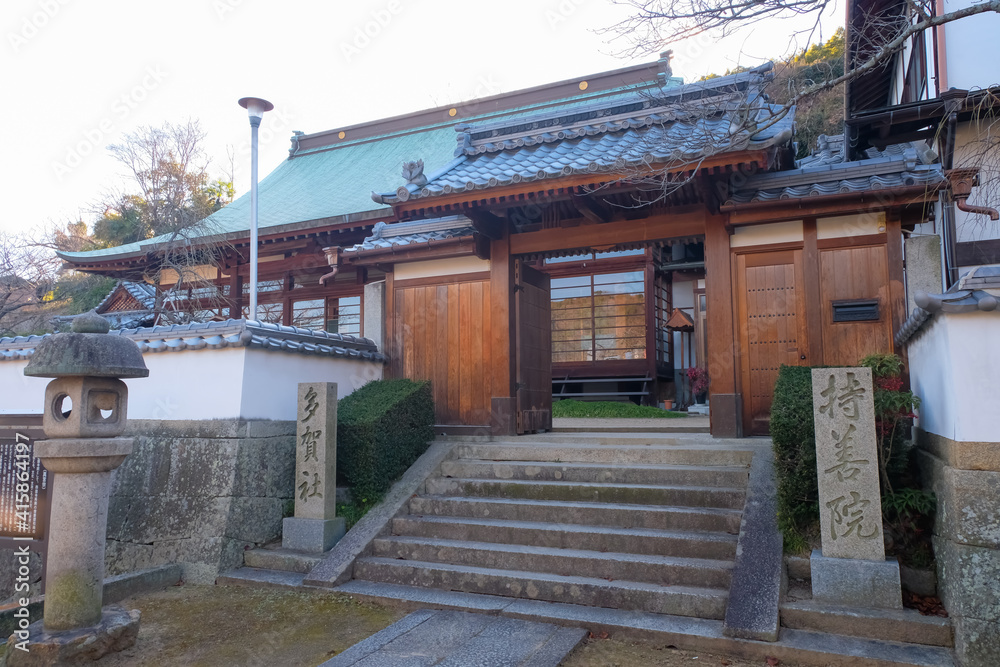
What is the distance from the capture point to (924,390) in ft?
18.6

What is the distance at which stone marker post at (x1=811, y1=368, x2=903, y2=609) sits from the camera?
456cm

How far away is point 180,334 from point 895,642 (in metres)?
7.35

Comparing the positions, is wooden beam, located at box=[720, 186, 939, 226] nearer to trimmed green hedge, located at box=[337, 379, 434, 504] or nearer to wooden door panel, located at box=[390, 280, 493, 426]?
wooden door panel, located at box=[390, 280, 493, 426]

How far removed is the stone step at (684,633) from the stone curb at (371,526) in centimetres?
33

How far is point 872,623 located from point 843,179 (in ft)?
17.1

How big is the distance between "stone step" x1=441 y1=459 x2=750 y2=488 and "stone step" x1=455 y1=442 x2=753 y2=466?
16 cm

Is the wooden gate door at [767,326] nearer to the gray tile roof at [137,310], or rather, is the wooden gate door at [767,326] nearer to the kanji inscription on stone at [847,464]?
the kanji inscription on stone at [847,464]

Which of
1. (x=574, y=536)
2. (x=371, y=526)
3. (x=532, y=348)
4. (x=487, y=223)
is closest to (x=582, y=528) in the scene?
(x=574, y=536)

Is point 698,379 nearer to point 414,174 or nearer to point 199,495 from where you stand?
Answer: point 414,174

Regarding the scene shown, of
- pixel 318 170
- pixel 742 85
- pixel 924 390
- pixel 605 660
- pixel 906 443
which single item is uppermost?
pixel 318 170

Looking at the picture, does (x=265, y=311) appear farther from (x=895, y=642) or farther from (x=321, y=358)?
(x=895, y=642)

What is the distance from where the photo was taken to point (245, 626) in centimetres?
517

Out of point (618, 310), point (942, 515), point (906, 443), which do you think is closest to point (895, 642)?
point (942, 515)

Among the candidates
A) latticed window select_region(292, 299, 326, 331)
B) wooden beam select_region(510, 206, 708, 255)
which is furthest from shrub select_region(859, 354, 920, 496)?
latticed window select_region(292, 299, 326, 331)
